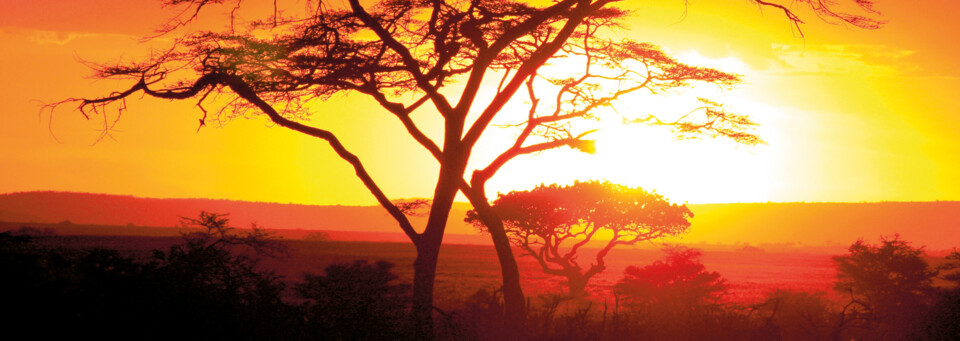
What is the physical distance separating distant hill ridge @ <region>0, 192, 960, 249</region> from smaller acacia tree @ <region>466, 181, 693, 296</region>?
127 metres

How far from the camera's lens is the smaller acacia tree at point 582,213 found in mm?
28641

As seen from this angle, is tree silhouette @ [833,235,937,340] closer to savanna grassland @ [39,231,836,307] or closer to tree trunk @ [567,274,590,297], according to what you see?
savanna grassland @ [39,231,836,307]

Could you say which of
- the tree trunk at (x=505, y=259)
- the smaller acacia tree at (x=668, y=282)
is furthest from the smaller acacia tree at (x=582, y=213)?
the tree trunk at (x=505, y=259)

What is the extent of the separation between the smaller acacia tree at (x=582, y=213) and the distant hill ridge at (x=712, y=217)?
127 m

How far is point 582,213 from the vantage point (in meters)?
29.7

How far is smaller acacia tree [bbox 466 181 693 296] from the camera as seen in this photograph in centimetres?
2864

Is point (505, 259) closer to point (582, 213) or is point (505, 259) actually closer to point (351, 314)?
point (351, 314)

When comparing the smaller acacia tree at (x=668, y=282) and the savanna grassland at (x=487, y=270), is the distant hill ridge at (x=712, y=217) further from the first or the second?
the smaller acacia tree at (x=668, y=282)

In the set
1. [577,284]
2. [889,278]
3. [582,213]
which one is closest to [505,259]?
[889,278]

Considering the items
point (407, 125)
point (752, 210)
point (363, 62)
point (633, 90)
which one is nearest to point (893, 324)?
point (633, 90)

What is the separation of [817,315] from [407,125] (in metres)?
12.0

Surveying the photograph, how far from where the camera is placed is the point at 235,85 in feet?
43.6

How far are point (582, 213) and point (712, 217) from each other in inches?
7025

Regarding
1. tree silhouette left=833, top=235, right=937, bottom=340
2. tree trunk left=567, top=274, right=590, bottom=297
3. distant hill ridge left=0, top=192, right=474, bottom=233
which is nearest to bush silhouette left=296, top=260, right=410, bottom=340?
tree silhouette left=833, top=235, right=937, bottom=340
